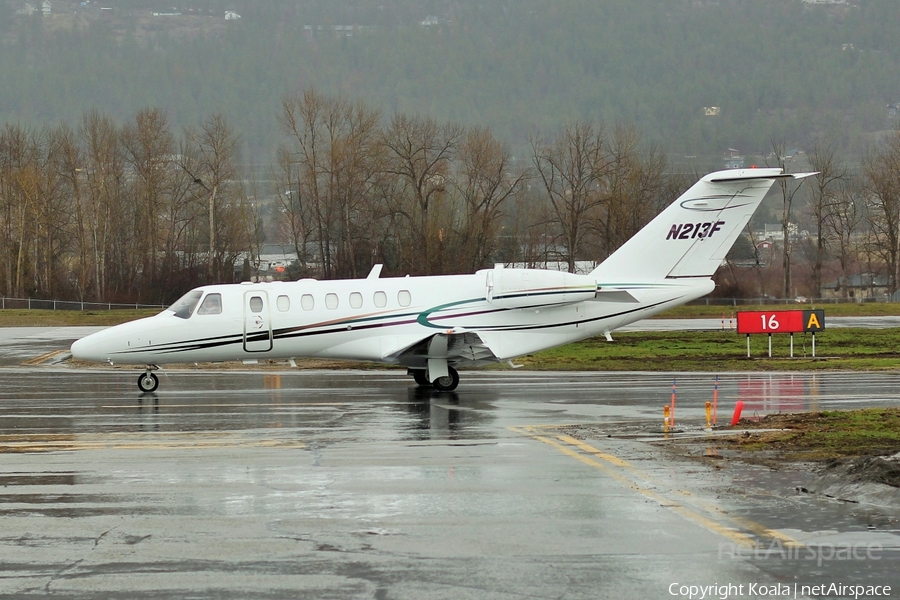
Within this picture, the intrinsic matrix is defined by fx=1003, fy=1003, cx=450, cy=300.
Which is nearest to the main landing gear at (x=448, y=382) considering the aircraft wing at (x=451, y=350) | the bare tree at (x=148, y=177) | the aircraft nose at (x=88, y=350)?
the aircraft wing at (x=451, y=350)

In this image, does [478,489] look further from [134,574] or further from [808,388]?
[808,388]

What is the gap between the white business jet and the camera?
2191 cm

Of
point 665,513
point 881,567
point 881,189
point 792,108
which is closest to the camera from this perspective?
point 881,567

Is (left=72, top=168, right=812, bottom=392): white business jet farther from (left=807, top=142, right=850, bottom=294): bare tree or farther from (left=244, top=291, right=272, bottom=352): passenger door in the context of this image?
(left=807, top=142, right=850, bottom=294): bare tree

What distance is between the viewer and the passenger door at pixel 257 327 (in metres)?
22.0

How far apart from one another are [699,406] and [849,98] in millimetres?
133150

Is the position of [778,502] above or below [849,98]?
below

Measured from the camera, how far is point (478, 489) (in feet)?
36.0

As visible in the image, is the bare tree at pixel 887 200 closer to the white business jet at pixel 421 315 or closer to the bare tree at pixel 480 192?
the bare tree at pixel 480 192

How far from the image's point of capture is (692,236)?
23094mm

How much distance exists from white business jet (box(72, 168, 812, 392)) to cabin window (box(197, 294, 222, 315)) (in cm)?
3

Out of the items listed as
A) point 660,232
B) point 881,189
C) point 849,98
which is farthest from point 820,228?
point 849,98

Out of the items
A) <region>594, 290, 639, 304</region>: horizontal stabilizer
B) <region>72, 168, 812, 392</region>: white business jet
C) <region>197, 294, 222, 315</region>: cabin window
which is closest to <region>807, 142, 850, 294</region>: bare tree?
<region>72, 168, 812, 392</region>: white business jet

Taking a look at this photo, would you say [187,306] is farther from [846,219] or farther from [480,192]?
[846,219]
